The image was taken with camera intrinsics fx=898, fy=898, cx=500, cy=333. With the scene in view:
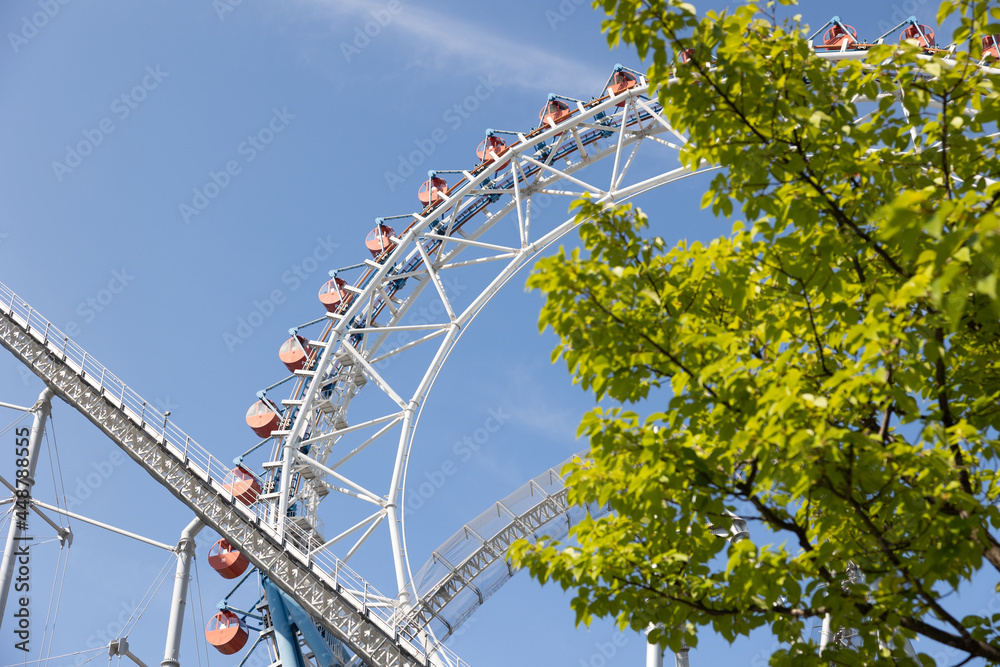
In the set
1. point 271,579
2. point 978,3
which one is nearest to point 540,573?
point 978,3

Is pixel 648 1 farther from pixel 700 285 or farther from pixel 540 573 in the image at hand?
pixel 540 573

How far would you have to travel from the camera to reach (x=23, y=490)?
56.9ft

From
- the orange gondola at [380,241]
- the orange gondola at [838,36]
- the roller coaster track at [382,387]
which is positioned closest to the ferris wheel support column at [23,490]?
the roller coaster track at [382,387]

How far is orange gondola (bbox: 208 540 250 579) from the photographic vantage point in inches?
905

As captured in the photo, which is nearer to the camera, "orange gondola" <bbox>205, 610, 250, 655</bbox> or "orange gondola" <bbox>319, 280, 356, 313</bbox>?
"orange gondola" <bbox>205, 610, 250, 655</bbox>

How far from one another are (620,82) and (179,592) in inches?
656

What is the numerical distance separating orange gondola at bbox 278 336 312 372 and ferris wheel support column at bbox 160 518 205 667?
31.2ft

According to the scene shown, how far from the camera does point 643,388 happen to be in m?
6.25

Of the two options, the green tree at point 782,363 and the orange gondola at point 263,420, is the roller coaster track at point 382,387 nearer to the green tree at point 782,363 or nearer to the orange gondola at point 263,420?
the orange gondola at point 263,420

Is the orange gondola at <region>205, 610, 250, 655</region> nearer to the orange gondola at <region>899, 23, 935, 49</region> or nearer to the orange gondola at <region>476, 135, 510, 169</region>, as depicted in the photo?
the orange gondola at <region>476, 135, 510, 169</region>

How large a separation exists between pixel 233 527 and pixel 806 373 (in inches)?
592

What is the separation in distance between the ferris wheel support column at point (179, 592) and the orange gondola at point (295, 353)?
31.2 ft

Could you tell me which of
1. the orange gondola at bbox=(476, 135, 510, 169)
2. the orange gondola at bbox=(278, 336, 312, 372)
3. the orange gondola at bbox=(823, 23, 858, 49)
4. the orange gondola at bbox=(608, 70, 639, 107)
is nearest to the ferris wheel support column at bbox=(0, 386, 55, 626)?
the orange gondola at bbox=(278, 336, 312, 372)

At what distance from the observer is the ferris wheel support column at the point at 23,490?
16.4 metres
